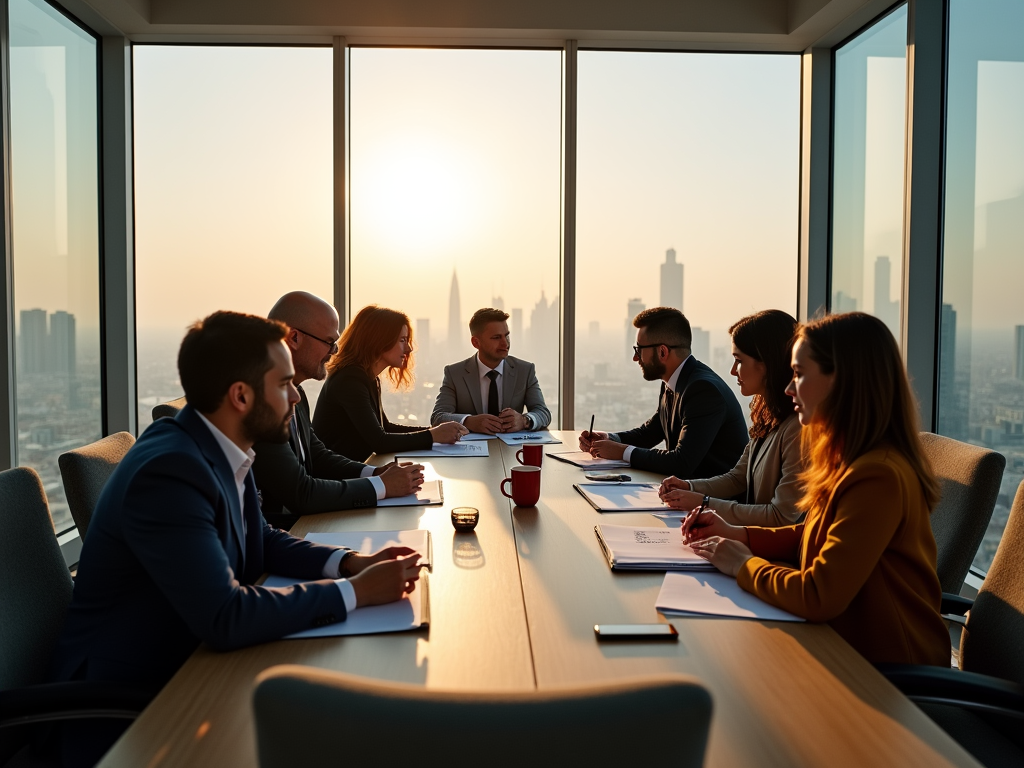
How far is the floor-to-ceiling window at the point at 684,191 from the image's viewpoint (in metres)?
5.43

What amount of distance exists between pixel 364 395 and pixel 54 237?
2.28 m

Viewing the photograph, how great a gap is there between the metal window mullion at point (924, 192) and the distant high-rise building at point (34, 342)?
4.46 m

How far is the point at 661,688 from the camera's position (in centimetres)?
64

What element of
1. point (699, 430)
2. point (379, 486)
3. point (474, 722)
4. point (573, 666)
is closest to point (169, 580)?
point (573, 666)

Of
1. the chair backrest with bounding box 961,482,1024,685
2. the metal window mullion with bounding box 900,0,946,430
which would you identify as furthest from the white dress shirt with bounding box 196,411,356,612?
the metal window mullion with bounding box 900,0,946,430

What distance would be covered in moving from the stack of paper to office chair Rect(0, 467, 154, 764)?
3.28 ft

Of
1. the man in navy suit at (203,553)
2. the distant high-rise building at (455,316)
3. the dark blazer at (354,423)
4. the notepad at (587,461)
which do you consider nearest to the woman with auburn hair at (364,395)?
the dark blazer at (354,423)

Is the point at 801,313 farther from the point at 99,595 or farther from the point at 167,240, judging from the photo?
the point at 99,595

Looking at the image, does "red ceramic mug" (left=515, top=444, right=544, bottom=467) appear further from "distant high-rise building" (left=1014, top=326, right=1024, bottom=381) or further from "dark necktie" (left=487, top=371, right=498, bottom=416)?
"distant high-rise building" (left=1014, top=326, right=1024, bottom=381)

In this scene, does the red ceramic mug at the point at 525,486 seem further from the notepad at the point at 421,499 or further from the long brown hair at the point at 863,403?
the long brown hair at the point at 863,403

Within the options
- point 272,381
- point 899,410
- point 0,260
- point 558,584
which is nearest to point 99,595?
point 272,381

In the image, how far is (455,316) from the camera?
5539mm

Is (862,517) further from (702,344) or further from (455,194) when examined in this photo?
(455,194)

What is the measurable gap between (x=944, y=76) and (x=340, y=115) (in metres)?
3.47
